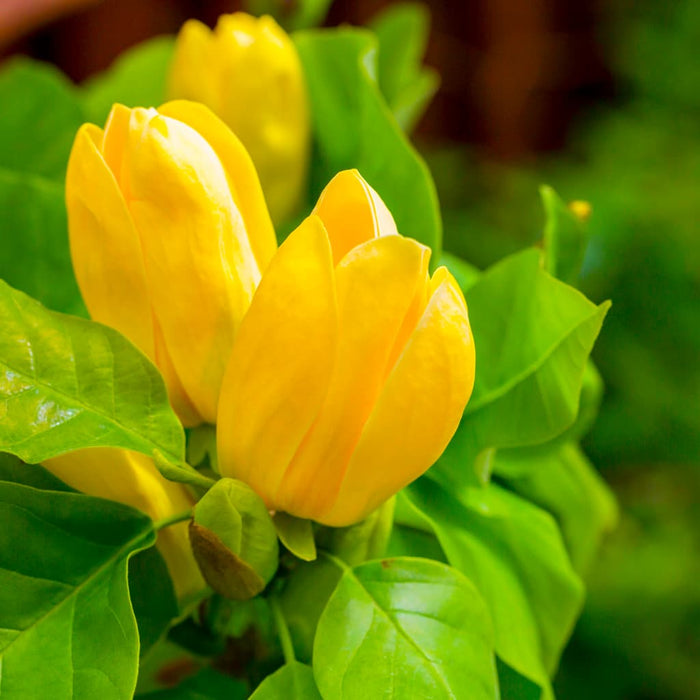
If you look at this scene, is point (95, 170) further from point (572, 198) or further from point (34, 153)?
point (572, 198)

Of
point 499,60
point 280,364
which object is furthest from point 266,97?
point 499,60

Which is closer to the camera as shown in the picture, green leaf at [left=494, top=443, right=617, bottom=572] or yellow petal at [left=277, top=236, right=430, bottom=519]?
yellow petal at [left=277, top=236, right=430, bottom=519]

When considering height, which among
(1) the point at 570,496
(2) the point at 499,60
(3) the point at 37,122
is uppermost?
(3) the point at 37,122

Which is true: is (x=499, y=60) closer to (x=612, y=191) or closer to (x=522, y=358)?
(x=612, y=191)

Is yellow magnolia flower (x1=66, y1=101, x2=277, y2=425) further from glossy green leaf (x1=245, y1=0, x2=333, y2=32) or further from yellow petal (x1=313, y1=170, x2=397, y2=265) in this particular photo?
glossy green leaf (x1=245, y1=0, x2=333, y2=32)

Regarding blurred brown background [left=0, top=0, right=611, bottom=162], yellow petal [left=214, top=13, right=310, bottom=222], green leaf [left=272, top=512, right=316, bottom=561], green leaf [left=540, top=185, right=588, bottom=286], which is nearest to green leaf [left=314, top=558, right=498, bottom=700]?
green leaf [left=272, top=512, right=316, bottom=561]

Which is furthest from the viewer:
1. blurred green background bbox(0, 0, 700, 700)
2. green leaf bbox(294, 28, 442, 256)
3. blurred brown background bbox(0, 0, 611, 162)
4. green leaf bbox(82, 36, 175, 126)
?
blurred brown background bbox(0, 0, 611, 162)
